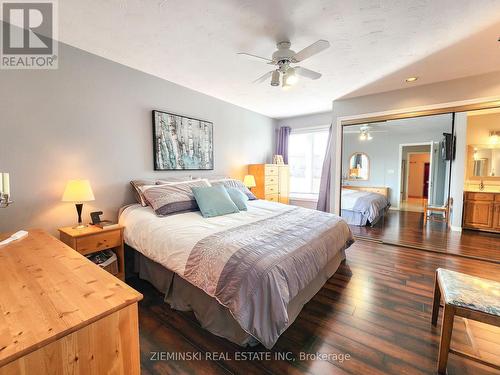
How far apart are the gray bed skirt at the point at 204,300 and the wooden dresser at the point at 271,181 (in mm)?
2313

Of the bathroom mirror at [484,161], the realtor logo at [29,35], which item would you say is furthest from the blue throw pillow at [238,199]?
the bathroom mirror at [484,161]

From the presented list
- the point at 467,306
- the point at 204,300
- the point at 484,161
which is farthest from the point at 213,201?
the point at 484,161

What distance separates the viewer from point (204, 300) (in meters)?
1.76

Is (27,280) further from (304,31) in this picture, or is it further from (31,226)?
(304,31)

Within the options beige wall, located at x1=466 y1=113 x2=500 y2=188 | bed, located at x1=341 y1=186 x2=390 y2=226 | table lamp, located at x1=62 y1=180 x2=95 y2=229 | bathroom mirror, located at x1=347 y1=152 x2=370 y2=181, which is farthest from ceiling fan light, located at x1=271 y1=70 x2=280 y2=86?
beige wall, located at x1=466 y1=113 x2=500 y2=188

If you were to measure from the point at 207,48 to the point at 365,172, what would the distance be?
3396 mm

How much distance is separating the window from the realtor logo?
442 cm

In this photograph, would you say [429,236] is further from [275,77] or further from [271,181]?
[275,77]

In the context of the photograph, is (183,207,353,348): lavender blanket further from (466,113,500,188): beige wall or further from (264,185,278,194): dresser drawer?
(466,113,500,188): beige wall

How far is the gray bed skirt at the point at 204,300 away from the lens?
5.28ft

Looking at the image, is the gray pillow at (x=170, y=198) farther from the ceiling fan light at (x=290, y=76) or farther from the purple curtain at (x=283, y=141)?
the purple curtain at (x=283, y=141)

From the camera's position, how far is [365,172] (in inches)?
166

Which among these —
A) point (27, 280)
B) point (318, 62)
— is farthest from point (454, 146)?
point (27, 280)

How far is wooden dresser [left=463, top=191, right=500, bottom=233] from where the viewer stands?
13.6 feet
